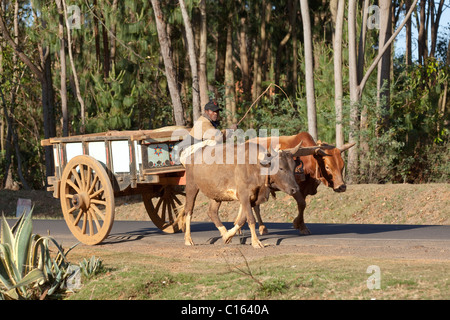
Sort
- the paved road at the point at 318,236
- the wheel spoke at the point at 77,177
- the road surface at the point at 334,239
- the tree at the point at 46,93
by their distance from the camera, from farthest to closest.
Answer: the tree at the point at 46,93, the wheel spoke at the point at 77,177, the paved road at the point at 318,236, the road surface at the point at 334,239

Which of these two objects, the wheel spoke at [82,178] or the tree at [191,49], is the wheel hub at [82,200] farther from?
the tree at [191,49]

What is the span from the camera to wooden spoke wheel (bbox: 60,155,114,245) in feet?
42.5

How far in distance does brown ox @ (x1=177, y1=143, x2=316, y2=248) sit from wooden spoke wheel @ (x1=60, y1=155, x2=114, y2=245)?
57.5 inches

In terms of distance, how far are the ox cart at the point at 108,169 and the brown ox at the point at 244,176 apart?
0.62m

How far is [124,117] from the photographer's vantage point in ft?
92.4

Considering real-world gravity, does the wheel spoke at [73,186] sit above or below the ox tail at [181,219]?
above

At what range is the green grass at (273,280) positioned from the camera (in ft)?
26.3

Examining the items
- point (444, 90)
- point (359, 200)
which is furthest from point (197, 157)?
point (444, 90)

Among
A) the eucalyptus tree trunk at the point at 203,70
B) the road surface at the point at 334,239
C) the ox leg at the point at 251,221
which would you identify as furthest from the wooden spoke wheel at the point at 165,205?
the eucalyptus tree trunk at the point at 203,70

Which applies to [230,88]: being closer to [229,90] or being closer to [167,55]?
[229,90]

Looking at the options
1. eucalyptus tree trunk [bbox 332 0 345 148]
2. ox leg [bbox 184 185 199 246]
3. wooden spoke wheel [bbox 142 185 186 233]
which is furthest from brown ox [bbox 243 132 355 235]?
eucalyptus tree trunk [bbox 332 0 345 148]

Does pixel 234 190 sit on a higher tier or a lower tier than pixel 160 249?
higher
